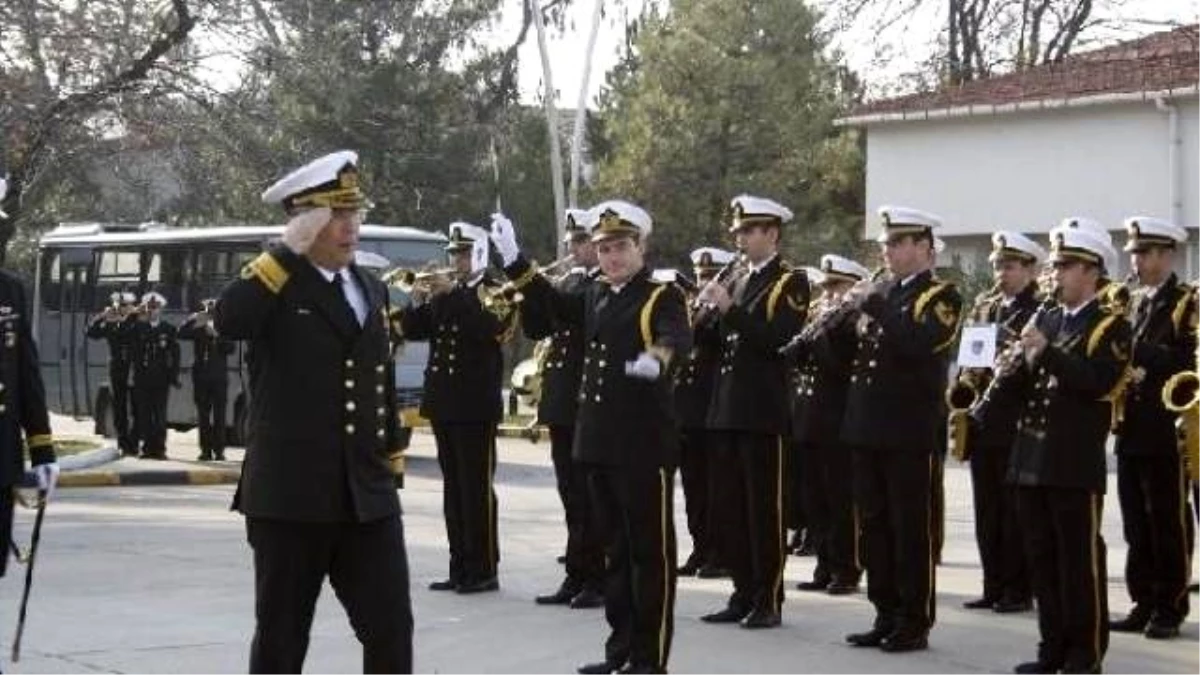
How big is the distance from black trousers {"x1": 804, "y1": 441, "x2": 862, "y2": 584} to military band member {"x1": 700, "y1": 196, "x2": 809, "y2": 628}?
36.2 inches

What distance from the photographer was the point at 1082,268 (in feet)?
32.0

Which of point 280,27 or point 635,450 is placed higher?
point 280,27


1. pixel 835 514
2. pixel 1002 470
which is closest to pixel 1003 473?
pixel 1002 470

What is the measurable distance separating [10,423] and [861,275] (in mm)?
6055

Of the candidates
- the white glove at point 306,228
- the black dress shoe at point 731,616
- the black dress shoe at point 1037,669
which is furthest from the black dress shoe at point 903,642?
the white glove at point 306,228

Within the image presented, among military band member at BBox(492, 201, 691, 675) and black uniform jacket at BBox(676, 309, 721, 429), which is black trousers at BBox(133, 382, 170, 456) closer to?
black uniform jacket at BBox(676, 309, 721, 429)

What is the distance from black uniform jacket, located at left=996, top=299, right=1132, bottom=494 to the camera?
375 inches

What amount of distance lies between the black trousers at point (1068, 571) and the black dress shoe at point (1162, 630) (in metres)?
1.35

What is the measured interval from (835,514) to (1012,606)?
1.25 m

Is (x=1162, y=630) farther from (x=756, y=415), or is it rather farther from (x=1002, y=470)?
(x=756, y=415)

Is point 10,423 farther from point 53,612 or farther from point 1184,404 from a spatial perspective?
point 1184,404

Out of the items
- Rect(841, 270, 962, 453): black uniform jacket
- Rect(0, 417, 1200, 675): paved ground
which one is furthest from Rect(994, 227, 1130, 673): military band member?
Result: Rect(841, 270, 962, 453): black uniform jacket

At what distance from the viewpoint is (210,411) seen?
82.5ft

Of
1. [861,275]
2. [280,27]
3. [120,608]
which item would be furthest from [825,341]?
[280,27]
